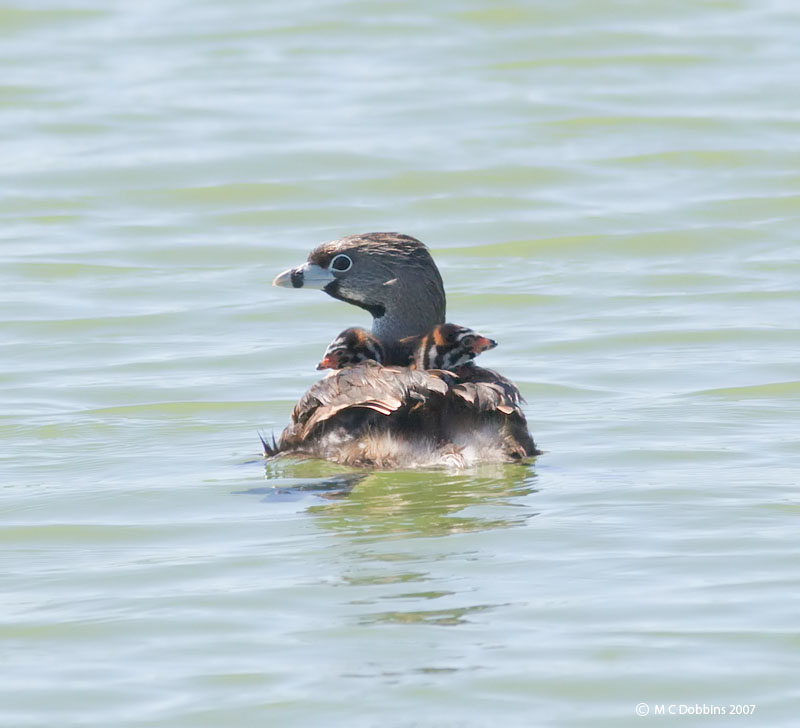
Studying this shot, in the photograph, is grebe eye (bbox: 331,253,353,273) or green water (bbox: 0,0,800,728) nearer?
green water (bbox: 0,0,800,728)

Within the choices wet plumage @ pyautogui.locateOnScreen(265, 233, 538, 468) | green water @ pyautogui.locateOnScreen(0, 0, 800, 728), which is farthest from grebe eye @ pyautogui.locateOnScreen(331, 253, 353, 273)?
green water @ pyautogui.locateOnScreen(0, 0, 800, 728)

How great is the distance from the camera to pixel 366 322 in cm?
1366

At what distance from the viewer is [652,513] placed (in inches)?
293

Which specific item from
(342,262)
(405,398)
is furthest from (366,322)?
(405,398)

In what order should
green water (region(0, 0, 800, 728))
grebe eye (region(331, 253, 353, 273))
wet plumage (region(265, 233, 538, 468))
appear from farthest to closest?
grebe eye (region(331, 253, 353, 273))
wet plumage (region(265, 233, 538, 468))
green water (region(0, 0, 800, 728))

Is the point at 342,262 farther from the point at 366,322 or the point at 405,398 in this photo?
the point at 366,322

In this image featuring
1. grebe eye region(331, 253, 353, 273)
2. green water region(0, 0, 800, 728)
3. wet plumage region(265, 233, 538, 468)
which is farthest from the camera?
grebe eye region(331, 253, 353, 273)

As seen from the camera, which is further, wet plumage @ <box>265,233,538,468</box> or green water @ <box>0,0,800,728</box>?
wet plumage @ <box>265,233,538,468</box>

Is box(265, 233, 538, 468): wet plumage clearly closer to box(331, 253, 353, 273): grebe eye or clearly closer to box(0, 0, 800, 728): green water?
box(331, 253, 353, 273): grebe eye

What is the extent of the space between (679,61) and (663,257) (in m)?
7.21

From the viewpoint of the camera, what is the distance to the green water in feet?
18.7

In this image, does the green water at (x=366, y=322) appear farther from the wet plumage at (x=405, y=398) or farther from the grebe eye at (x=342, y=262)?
the grebe eye at (x=342, y=262)

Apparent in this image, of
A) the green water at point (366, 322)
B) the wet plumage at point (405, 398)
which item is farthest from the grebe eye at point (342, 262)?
the green water at point (366, 322)

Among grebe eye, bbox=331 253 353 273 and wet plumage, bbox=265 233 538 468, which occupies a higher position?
grebe eye, bbox=331 253 353 273
